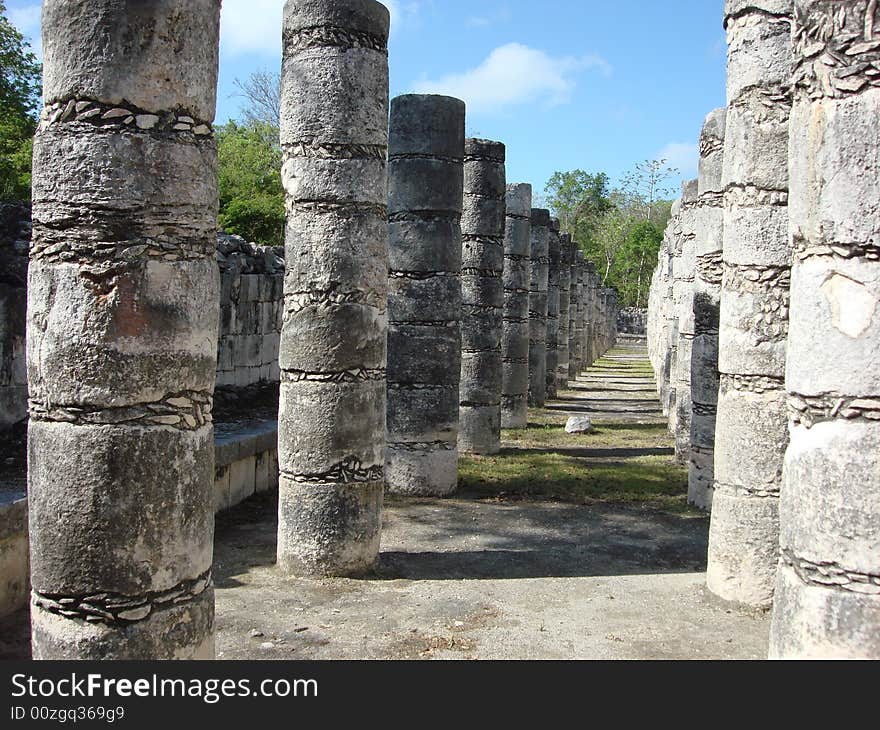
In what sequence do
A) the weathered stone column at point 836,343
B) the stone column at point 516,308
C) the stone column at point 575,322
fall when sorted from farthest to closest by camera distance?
the stone column at point 575,322 < the stone column at point 516,308 < the weathered stone column at point 836,343

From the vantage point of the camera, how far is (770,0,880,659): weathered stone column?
380cm

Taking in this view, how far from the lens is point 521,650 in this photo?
6031 millimetres

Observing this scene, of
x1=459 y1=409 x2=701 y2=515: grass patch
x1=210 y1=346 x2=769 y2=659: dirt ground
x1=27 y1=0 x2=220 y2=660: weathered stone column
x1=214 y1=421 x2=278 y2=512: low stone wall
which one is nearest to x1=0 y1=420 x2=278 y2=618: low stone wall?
x1=214 y1=421 x2=278 y2=512: low stone wall

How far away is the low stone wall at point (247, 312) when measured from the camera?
38.5ft

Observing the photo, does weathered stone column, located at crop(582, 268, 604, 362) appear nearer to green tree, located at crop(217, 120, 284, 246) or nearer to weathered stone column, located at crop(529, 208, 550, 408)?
green tree, located at crop(217, 120, 284, 246)

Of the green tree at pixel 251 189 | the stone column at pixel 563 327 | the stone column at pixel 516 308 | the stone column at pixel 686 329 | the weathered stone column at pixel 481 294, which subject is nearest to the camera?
the stone column at pixel 686 329

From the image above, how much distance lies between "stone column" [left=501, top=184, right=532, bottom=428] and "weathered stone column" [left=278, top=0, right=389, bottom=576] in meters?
9.14

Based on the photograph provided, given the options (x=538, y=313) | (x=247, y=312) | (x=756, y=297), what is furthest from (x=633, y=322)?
(x=756, y=297)

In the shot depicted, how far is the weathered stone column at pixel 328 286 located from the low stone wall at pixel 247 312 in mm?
4152

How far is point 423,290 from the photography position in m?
10.3

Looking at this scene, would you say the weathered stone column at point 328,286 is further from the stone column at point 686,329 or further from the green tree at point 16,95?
the green tree at point 16,95

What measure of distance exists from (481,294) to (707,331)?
460cm

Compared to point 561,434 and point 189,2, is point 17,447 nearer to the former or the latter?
point 189,2

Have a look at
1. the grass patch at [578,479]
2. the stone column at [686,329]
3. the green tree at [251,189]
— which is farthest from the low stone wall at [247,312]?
the green tree at [251,189]
